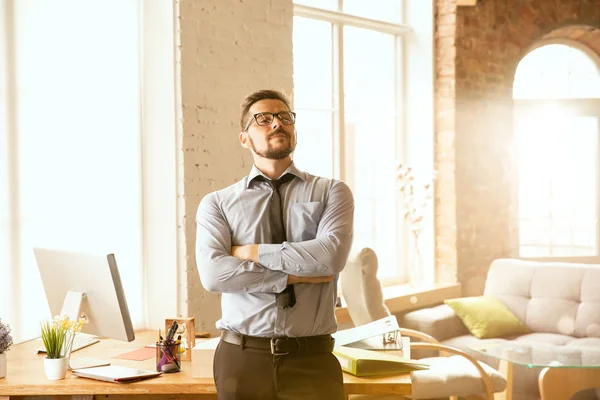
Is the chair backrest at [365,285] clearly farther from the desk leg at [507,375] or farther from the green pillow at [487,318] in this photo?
the green pillow at [487,318]

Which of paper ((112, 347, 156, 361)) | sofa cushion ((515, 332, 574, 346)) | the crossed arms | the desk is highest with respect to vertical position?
the crossed arms

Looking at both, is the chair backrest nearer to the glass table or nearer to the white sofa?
the glass table

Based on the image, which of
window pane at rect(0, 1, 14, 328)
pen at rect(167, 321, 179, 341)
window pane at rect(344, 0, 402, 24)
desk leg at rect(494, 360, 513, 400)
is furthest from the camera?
window pane at rect(344, 0, 402, 24)

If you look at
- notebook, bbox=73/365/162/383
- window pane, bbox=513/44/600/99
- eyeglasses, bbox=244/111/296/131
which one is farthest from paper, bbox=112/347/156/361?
window pane, bbox=513/44/600/99

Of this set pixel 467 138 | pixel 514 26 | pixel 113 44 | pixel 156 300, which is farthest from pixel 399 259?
pixel 113 44

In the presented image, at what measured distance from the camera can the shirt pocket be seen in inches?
106

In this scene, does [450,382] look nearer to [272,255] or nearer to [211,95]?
[272,255]

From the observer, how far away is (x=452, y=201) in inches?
242

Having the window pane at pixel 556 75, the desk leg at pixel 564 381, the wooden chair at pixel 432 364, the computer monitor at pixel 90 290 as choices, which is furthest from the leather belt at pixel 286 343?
the window pane at pixel 556 75

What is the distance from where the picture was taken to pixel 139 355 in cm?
320

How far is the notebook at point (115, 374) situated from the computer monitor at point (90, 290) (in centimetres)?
14

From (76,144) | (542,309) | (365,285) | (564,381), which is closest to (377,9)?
(542,309)

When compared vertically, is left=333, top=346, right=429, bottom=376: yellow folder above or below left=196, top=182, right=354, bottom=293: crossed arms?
below

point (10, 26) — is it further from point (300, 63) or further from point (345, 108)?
point (345, 108)
